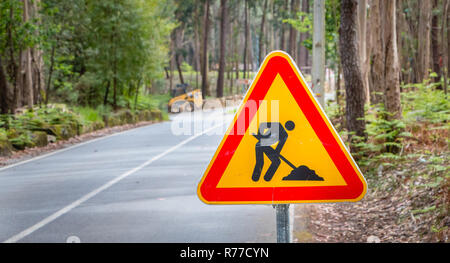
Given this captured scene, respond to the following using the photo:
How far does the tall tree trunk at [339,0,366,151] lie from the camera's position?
1167 cm

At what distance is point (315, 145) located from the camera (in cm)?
332

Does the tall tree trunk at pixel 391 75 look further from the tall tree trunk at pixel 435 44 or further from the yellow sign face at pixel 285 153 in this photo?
the tall tree trunk at pixel 435 44

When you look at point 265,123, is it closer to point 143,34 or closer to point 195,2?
point 143,34

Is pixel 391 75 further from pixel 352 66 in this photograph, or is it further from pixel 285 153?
pixel 285 153

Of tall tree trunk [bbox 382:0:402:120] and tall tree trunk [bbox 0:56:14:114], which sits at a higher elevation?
tall tree trunk [bbox 382:0:402:120]

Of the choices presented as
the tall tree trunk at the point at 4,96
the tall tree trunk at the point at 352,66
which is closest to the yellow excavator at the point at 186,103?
the tall tree trunk at the point at 4,96

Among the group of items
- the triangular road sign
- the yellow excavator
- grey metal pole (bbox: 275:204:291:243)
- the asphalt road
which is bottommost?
the yellow excavator

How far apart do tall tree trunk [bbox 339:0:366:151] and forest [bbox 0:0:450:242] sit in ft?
0.06

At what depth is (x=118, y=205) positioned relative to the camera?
8.89m

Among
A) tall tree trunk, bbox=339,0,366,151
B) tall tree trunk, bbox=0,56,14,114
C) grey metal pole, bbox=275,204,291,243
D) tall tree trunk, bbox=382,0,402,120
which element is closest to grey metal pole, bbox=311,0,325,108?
tall tree trunk, bbox=339,0,366,151

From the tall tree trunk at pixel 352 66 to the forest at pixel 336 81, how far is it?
0.02 metres

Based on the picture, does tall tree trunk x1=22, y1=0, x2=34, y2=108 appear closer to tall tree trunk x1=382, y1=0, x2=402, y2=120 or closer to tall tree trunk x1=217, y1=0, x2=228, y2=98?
tall tree trunk x1=382, y1=0, x2=402, y2=120
